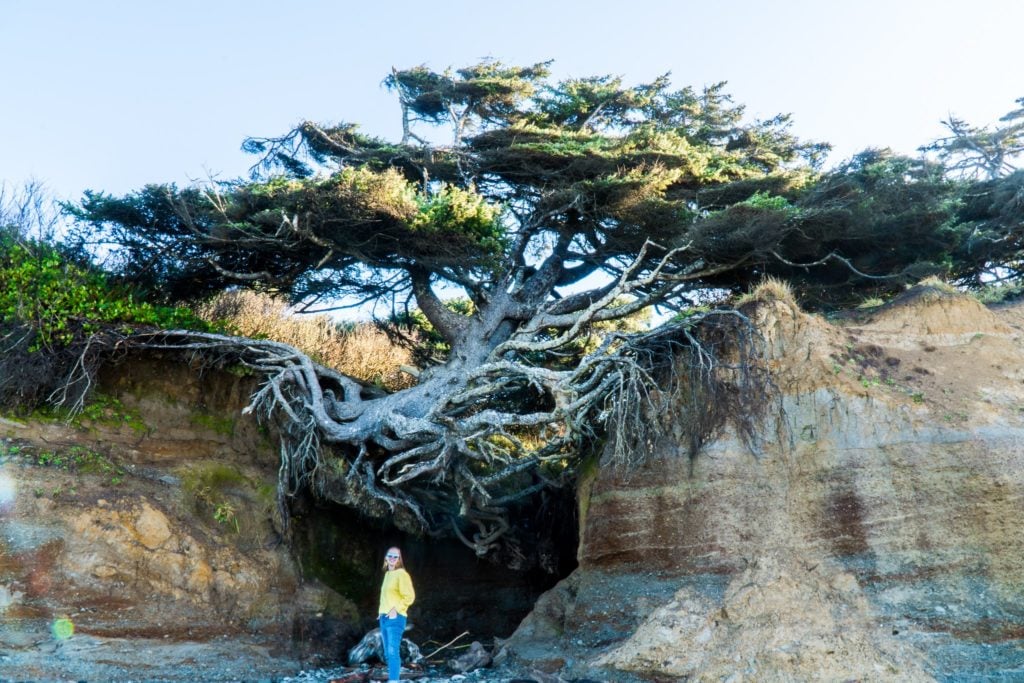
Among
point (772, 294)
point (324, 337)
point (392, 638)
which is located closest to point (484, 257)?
point (772, 294)

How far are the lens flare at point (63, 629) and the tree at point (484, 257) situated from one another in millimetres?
4751

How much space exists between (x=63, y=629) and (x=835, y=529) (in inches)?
490

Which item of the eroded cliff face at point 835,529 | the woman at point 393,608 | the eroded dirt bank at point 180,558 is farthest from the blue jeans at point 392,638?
the eroded dirt bank at point 180,558

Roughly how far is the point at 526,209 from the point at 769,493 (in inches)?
364

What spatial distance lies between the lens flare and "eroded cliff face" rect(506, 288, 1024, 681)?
289 inches

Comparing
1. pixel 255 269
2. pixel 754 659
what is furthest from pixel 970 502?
pixel 255 269

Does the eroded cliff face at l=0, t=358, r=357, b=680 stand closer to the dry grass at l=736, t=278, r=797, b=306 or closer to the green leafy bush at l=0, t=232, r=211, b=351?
the green leafy bush at l=0, t=232, r=211, b=351

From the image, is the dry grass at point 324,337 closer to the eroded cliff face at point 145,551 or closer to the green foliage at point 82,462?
the eroded cliff face at point 145,551

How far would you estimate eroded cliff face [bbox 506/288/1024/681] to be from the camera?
40.3 ft

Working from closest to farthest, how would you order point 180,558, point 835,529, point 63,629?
1. point 835,529
2. point 63,629
3. point 180,558

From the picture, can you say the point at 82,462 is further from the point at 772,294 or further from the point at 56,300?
the point at 772,294

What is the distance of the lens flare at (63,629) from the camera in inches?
562

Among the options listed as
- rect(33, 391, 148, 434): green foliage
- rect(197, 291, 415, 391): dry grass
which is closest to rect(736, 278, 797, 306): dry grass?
rect(197, 291, 415, 391): dry grass

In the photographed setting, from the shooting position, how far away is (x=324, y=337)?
27.2 metres
